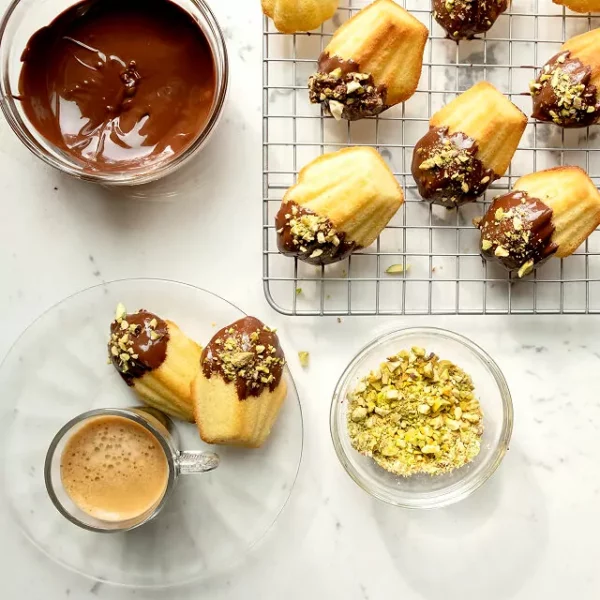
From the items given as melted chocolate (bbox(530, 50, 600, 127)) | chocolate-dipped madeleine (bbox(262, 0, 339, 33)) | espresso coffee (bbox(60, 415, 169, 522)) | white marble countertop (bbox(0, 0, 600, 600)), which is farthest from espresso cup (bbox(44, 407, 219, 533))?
melted chocolate (bbox(530, 50, 600, 127))

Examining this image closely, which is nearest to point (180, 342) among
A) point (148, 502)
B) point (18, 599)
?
point (148, 502)

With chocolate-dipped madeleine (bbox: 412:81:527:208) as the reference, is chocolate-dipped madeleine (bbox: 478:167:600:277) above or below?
A: below

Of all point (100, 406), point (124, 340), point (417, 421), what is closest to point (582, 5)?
point (417, 421)

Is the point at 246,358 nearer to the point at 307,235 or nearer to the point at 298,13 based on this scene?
the point at 307,235

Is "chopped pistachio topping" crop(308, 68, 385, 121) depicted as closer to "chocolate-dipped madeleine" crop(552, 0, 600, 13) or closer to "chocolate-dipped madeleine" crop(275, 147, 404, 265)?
"chocolate-dipped madeleine" crop(275, 147, 404, 265)

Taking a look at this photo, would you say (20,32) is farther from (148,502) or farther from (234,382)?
(148,502)

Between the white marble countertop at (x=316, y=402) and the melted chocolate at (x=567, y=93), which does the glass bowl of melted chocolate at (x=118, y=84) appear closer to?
the white marble countertop at (x=316, y=402)
